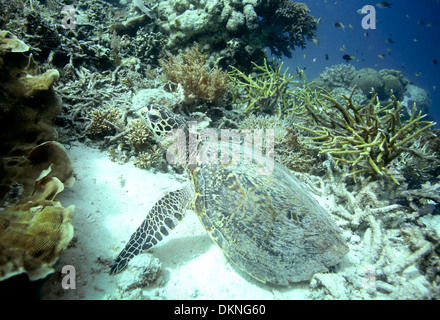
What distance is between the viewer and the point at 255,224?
7.21 ft

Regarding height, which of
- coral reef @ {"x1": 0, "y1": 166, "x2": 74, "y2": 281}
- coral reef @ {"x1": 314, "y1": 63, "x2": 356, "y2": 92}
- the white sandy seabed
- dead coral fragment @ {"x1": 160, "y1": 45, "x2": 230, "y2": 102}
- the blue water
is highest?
the blue water

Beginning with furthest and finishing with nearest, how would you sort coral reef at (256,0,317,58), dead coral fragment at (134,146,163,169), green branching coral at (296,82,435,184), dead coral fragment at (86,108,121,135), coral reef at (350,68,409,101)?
coral reef at (350,68,409,101), coral reef at (256,0,317,58), dead coral fragment at (86,108,121,135), dead coral fragment at (134,146,163,169), green branching coral at (296,82,435,184)

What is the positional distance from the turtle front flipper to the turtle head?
45.0 inches

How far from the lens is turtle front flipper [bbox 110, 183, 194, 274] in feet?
6.66

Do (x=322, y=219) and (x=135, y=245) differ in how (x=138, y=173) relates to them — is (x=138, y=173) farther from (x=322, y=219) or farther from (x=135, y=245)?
(x=322, y=219)

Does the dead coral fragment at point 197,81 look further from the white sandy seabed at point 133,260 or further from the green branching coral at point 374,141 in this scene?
the green branching coral at point 374,141

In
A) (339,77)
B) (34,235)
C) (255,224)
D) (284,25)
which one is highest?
(339,77)

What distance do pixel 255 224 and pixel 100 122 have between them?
3.18 meters

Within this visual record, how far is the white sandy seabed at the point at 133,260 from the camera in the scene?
73.5 inches

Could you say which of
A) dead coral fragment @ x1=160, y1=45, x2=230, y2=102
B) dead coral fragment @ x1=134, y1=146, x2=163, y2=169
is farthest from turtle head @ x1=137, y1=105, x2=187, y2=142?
dead coral fragment @ x1=160, y1=45, x2=230, y2=102

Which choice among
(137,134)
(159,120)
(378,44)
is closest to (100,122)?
(137,134)

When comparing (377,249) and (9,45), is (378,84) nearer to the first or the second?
(377,249)

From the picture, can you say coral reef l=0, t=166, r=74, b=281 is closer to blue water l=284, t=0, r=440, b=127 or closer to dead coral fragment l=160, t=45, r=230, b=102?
dead coral fragment l=160, t=45, r=230, b=102

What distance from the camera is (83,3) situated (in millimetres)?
7855
